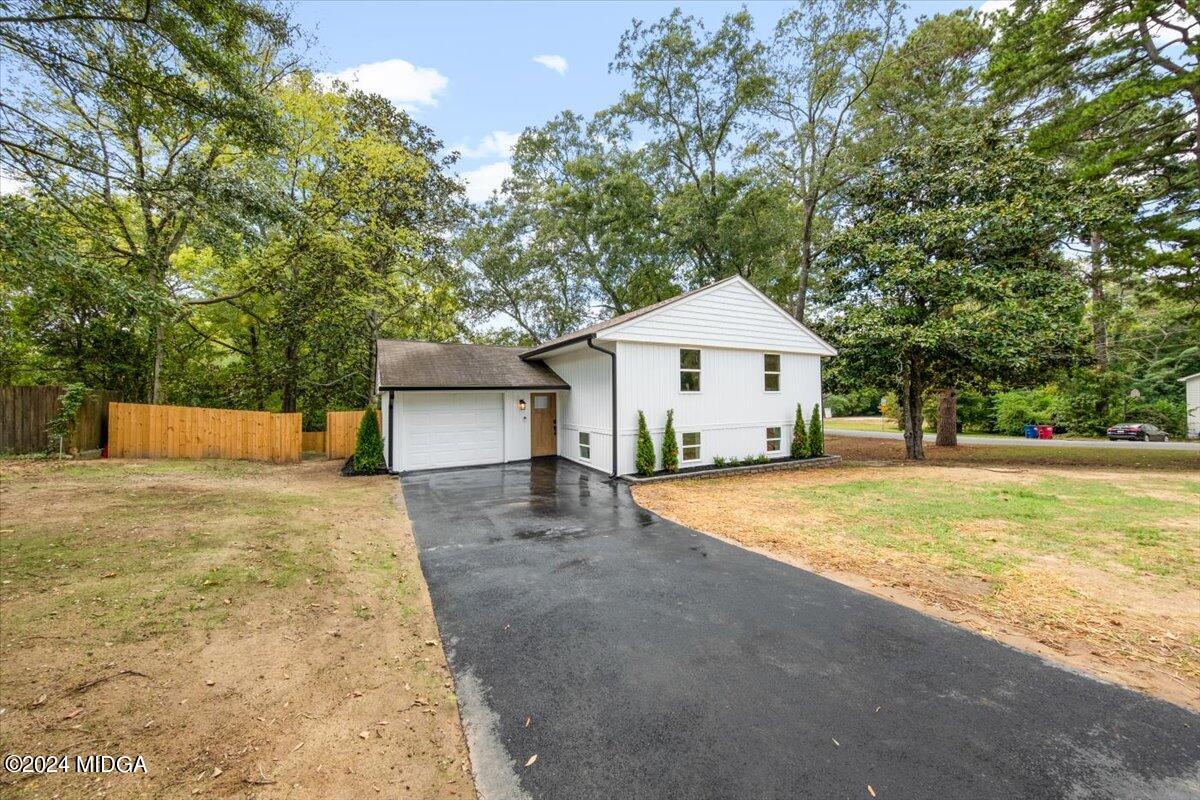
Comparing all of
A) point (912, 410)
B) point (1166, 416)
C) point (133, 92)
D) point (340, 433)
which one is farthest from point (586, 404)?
point (1166, 416)

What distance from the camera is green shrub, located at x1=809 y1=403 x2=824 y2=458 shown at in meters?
13.3

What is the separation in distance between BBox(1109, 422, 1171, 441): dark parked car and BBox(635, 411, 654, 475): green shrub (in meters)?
23.4

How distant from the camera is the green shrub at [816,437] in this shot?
43.8ft

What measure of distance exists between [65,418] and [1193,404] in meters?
41.7

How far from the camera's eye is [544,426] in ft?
45.8

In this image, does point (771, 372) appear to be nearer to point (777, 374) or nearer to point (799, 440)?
point (777, 374)

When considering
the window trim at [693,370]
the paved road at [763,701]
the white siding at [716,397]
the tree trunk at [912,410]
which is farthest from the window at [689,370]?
the tree trunk at [912,410]

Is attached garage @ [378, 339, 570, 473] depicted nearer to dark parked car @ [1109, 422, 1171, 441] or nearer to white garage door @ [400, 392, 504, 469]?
white garage door @ [400, 392, 504, 469]

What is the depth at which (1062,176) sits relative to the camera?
11883 mm

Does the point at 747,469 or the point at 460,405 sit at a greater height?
the point at 460,405

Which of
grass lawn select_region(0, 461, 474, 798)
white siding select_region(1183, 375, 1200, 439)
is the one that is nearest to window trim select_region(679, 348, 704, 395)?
grass lawn select_region(0, 461, 474, 798)

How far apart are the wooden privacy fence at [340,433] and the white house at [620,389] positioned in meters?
3.78

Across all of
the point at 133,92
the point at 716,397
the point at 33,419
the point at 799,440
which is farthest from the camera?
the point at 799,440

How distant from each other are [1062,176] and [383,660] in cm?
1830
